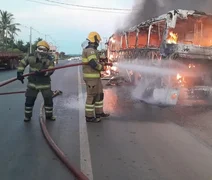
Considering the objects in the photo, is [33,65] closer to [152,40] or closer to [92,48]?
[92,48]

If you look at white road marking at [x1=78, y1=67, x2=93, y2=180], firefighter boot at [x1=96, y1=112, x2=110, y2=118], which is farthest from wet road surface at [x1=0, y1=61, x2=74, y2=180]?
firefighter boot at [x1=96, y1=112, x2=110, y2=118]

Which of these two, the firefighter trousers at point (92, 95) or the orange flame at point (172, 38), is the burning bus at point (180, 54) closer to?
the orange flame at point (172, 38)

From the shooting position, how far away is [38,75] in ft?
20.1

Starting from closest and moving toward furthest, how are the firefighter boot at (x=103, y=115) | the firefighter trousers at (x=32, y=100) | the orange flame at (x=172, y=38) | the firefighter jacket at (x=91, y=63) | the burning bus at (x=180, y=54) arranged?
the firefighter jacket at (x=91, y=63)
the firefighter trousers at (x=32, y=100)
the firefighter boot at (x=103, y=115)
the burning bus at (x=180, y=54)
the orange flame at (x=172, y=38)

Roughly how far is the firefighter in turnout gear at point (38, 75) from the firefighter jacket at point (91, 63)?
66 cm

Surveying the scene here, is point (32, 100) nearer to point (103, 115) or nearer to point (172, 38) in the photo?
point (103, 115)

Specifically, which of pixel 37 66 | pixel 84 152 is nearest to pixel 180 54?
pixel 37 66

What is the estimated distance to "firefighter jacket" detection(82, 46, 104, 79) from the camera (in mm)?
6059

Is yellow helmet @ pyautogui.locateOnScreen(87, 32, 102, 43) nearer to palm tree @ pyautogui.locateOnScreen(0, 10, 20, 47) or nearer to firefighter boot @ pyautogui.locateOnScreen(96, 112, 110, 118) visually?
firefighter boot @ pyautogui.locateOnScreen(96, 112, 110, 118)

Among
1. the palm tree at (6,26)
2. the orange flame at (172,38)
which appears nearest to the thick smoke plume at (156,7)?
the orange flame at (172,38)

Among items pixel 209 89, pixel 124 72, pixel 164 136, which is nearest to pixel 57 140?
pixel 164 136

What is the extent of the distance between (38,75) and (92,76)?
103 centimetres

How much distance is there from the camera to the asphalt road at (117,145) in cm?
365

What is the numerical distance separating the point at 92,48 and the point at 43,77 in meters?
1.09
